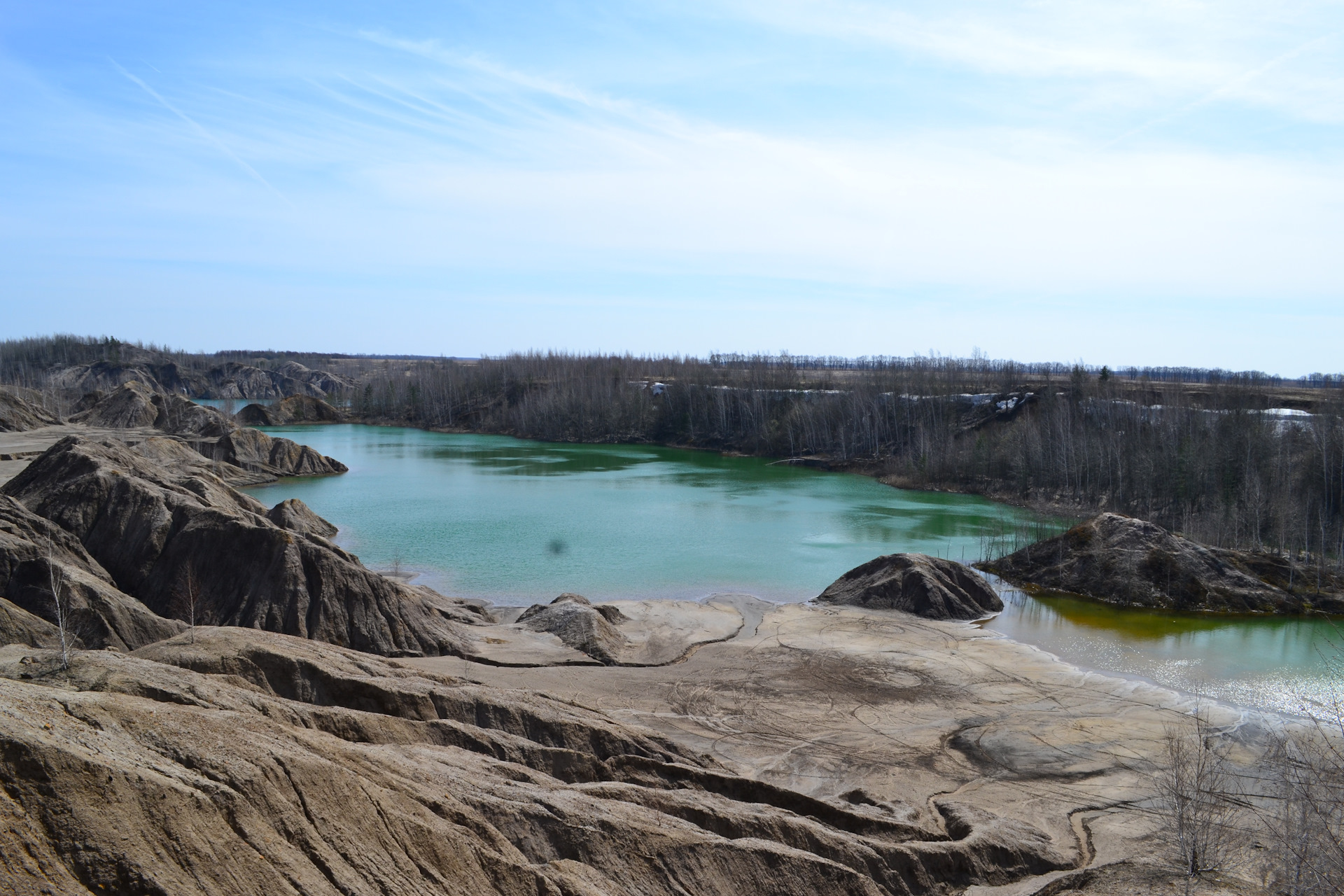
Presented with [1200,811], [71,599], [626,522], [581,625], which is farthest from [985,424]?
[71,599]

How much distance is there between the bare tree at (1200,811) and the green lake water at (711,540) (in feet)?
27.4

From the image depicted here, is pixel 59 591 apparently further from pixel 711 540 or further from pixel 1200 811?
pixel 711 540

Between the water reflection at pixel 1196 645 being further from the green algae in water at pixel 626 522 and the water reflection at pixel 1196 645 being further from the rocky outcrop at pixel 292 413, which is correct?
the rocky outcrop at pixel 292 413

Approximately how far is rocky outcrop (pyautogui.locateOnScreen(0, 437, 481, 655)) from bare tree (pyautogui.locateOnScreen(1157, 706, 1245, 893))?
1486 cm

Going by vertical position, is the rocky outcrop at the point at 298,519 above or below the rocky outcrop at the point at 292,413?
below

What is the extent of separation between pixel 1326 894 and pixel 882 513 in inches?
1605

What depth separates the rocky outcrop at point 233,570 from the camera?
1980 centimetres

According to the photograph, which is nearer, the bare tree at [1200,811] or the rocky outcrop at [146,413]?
the bare tree at [1200,811]

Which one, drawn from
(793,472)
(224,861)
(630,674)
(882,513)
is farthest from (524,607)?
(793,472)

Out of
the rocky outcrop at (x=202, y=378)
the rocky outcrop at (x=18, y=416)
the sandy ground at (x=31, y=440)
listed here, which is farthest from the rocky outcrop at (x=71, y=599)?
the rocky outcrop at (x=202, y=378)

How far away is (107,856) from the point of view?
658 cm

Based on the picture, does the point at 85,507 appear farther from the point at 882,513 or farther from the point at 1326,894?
the point at 882,513

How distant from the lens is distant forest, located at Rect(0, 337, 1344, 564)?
43.1 meters

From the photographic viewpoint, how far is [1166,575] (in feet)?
103
